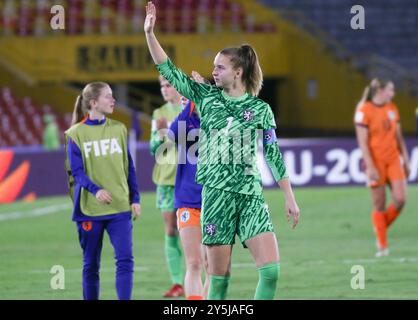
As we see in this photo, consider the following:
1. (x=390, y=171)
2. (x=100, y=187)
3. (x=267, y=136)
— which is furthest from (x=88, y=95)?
(x=390, y=171)

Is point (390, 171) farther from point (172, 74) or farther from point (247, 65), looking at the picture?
point (172, 74)

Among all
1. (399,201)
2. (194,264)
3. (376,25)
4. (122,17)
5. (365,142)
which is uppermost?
(122,17)

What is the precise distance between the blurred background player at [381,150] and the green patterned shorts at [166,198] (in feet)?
11.3

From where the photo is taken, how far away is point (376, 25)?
3672cm

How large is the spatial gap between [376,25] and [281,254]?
Answer: 22.6 m

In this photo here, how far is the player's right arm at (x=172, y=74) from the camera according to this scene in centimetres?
851

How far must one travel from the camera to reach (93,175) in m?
9.98

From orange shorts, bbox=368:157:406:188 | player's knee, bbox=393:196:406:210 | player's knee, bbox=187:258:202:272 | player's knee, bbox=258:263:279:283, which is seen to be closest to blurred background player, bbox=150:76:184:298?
player's knee, bbox=187:258:202:272

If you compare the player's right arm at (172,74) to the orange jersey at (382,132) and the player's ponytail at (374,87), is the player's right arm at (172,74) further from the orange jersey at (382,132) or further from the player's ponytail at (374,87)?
the orange jersey at (382,132)

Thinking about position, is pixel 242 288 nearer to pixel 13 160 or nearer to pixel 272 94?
pixel 13 160
